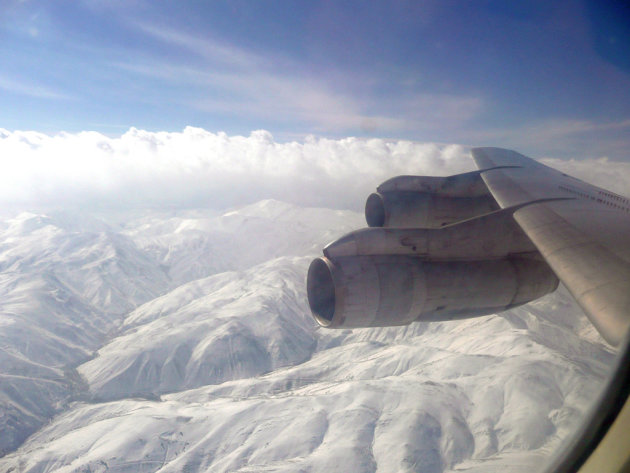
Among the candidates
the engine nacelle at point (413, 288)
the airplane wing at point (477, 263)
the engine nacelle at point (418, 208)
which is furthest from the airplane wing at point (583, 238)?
the engine nacelle at point (413, 288)

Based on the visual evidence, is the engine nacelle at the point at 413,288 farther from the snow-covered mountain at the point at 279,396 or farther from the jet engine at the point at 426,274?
the snow-covered mountain at the point at 279,396

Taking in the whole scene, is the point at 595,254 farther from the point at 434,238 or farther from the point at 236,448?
the point at 236,448

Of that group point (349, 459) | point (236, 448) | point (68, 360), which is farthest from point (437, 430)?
point (68, 360)

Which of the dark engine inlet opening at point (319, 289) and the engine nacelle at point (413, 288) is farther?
the dark engine inlet opening at point (319, 289)

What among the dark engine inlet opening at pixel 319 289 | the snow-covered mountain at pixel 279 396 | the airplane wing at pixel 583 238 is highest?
the airplane wing at pixel 583 238

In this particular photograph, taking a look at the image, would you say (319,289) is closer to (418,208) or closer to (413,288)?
(413,288)
